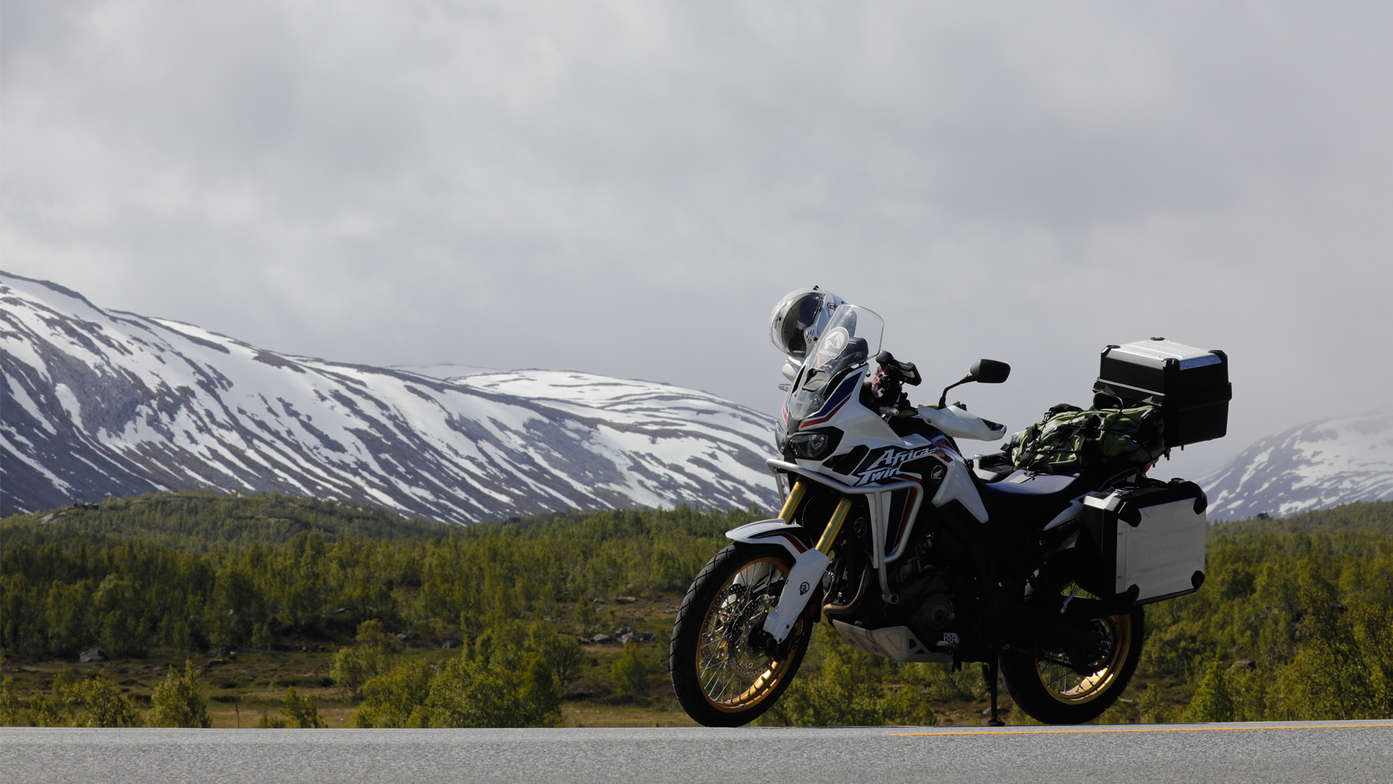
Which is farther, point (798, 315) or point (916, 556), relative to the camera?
point (798, 315)

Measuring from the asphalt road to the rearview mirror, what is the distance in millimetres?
2769

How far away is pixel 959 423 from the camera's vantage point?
1005 centimetres

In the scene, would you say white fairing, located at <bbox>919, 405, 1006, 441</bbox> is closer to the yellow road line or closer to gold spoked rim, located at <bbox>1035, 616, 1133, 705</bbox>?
gold spoked rim, located at <bbox>1035, 616, 1133, 705</bbox>

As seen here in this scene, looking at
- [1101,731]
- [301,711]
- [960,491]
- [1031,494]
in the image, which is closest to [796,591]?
[960,491]

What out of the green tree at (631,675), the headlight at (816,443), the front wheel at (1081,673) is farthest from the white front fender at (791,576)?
the green tree at (631,675)

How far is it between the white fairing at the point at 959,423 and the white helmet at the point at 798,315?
45.5 inches

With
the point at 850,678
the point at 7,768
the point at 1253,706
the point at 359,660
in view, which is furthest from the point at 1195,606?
the point at 7,768

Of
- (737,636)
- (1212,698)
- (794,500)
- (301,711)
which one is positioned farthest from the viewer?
(301,711)

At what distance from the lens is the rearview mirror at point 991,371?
9.64m

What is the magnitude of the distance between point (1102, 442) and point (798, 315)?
3145mm

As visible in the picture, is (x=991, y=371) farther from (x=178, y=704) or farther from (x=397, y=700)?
(x=397, y=700)

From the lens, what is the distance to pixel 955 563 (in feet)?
33.2

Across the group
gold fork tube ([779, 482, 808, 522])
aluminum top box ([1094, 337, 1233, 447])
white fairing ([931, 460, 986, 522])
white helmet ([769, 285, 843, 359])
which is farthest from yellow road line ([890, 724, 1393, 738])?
white helmet ([769, 285, 843, 359])

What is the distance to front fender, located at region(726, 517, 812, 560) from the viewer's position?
8812mm
